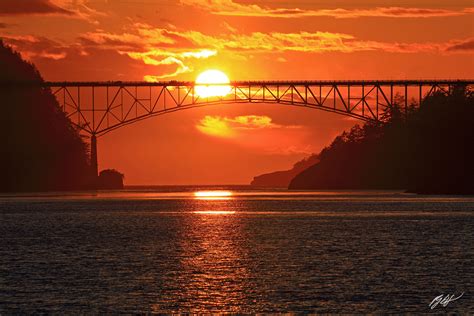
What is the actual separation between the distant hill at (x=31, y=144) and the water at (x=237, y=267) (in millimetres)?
93482

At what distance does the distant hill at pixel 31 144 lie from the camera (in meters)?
176

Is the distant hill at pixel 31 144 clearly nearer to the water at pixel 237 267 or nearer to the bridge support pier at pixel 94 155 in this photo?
the bridge support pier at pixel 94 155

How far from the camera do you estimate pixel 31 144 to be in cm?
18388

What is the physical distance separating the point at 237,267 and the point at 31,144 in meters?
140

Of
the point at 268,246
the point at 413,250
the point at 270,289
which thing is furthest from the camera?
the point at 268,246

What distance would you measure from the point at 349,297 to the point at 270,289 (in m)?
3.67

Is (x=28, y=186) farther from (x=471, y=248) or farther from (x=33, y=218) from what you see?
A: (x=471, y=248)

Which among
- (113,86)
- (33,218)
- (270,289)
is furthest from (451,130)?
(270,289)

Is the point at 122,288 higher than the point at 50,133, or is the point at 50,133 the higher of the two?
the point at 50,133

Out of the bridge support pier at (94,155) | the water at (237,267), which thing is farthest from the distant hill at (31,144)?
the water at (237,267)

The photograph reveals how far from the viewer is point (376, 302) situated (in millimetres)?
36562
